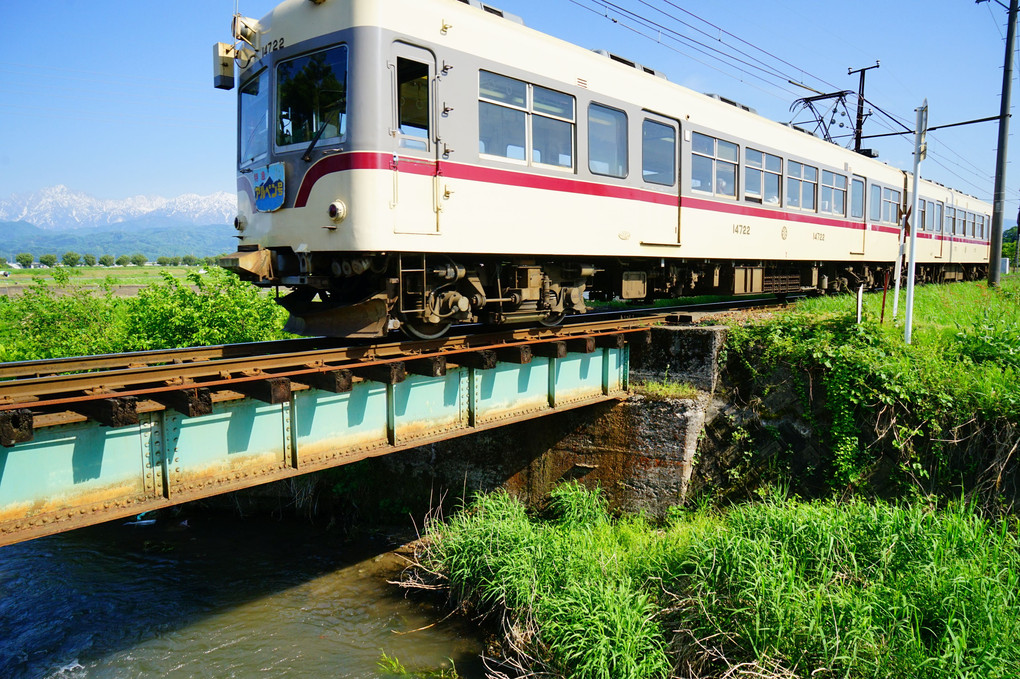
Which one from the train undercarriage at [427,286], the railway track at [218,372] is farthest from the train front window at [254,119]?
the railway track at [218,372]

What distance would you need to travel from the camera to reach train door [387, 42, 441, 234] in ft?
21.0

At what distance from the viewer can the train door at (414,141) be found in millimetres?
6406

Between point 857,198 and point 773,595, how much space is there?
1255 cm

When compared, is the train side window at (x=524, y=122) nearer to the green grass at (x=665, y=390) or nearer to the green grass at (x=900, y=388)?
the green grass at (x=665, y=390)

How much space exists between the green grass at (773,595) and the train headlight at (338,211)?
14.1 feet

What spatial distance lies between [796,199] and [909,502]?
7261mm

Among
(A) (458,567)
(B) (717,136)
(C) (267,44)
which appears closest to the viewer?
(C) (267,44)

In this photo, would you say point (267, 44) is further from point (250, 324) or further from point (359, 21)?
point (250, 324)

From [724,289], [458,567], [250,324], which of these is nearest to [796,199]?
[724,289]

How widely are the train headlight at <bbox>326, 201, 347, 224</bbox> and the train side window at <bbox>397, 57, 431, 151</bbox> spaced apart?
0.91 meters

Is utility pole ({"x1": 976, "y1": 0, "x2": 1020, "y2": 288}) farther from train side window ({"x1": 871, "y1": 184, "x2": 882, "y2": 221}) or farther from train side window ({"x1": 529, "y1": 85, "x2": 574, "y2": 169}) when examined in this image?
train side window ({"x1": 529, "y1": 85, "x2": 574, "y2": 169})

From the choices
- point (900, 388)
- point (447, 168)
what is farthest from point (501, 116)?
point (900, 388)

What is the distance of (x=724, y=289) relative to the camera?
11805mm

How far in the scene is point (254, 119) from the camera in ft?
24.4
